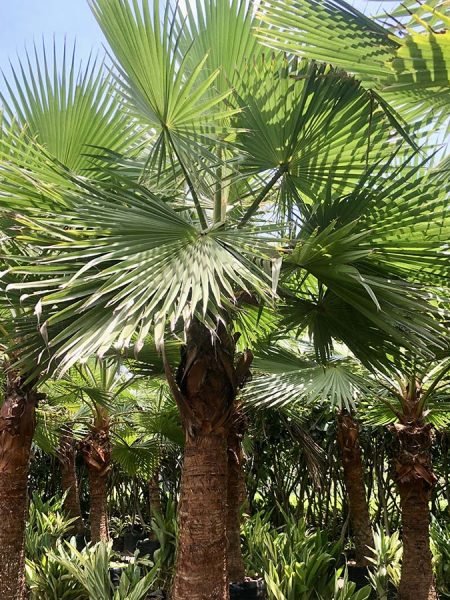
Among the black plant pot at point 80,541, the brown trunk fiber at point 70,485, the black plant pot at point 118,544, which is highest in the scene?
the brown trunk fiber at point 70,485

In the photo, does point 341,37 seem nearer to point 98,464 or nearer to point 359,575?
point 359,575

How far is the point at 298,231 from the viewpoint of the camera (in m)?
2.75

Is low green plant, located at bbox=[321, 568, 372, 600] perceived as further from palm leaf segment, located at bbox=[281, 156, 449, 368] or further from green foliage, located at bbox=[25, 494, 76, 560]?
green foliage, located at bbox=[25, 494, 76, 560]

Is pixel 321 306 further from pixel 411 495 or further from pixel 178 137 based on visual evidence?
Result: pixel 411 495

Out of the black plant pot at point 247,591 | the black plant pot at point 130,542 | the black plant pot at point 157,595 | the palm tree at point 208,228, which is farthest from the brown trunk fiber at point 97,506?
the palm tree at point 208,228

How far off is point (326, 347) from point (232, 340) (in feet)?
2.27

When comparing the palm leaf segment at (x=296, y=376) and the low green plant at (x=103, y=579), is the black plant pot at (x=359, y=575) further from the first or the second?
the low green plant at (x=103, y=579)

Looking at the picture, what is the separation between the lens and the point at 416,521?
4039 mm

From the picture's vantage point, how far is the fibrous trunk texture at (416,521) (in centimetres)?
403

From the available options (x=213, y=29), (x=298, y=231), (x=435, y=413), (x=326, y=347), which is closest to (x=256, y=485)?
(x=435, y=413)

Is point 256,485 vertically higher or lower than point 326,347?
lower

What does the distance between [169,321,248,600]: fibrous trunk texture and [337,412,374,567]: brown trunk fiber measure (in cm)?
374

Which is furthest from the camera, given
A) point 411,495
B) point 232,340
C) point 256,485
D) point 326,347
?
point 256,485

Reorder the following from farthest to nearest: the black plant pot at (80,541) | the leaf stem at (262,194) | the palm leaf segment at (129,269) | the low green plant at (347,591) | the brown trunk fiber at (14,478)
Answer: the black plant pot at (80,541) < the low green plant at (347,591) < the brown trunk fiber at (14,478) < the leaf stem at (262,194) < the palm leaf segment at (129,269)
